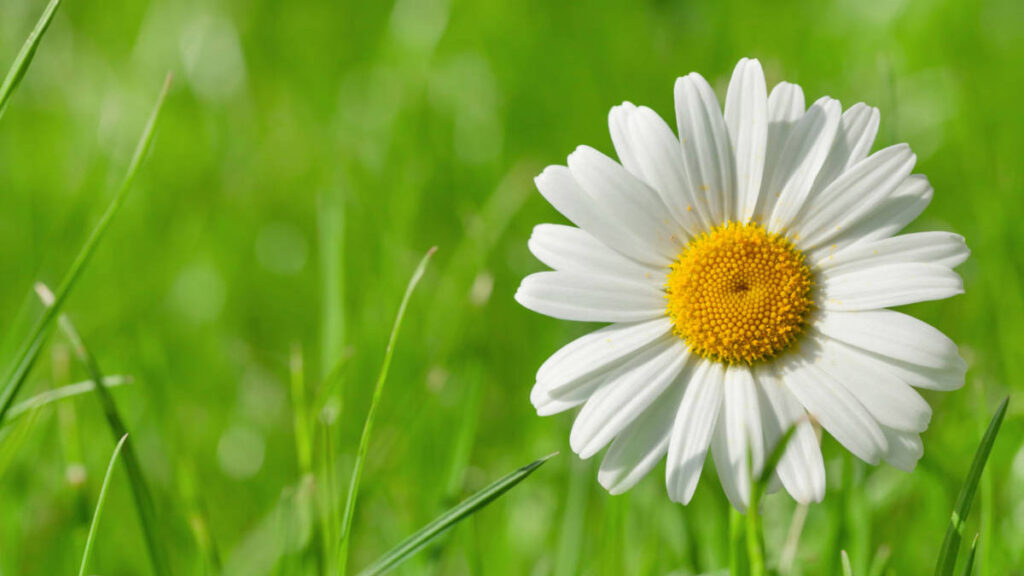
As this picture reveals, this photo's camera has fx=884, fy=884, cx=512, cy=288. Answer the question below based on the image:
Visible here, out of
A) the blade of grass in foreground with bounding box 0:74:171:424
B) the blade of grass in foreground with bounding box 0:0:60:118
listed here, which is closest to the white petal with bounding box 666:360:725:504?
the blade of grass in foreground with bounding box 0:74:171:424

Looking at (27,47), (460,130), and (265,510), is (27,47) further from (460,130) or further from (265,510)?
(460,130)

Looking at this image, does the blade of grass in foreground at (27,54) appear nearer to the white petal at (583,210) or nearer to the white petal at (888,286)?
the white petal at (583,210)

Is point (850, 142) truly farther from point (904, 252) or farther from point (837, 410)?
point (837, 410)

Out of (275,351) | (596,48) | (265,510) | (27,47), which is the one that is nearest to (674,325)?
(27,47)

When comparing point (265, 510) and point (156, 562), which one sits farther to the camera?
point (265, 510)

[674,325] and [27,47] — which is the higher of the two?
[27,47]

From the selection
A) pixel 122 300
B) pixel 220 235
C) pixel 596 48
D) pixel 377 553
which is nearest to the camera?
pixel 377 553

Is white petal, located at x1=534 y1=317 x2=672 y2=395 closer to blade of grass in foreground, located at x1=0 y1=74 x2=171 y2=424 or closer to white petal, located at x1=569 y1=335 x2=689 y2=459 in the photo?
white petal, located at x1=569 y1=335 x2=689 y2=459
